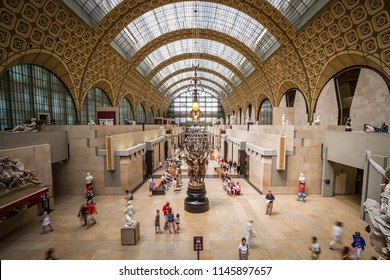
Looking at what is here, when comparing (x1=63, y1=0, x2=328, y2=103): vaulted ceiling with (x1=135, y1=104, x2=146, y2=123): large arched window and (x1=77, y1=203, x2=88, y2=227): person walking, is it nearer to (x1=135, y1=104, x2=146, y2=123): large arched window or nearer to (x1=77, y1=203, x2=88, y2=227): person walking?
(x1=135, y1=104, x2=146, y2=123): large arched window

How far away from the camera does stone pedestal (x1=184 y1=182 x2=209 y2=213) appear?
9422 millimetres

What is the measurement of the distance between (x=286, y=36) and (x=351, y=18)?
6.70 m

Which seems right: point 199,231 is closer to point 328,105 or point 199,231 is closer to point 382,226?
point 382,226

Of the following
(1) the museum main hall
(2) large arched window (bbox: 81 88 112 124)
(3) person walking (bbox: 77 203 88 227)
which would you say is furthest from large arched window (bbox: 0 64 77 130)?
(3) person walking (bbox: 77 203 88 227)

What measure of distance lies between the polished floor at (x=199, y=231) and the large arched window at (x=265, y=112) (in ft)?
66.9

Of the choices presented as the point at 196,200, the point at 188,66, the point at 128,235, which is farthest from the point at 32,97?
the point at 188,66

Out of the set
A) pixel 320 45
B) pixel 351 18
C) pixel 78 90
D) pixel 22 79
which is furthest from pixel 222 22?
pixel 22 79

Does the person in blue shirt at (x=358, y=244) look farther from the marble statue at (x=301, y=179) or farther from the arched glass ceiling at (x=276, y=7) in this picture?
the arched glass ceiling at (x=276, y=7)

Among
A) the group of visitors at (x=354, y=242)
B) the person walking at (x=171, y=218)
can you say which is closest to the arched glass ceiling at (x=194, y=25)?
the group of visitors at (x=354, y=242)

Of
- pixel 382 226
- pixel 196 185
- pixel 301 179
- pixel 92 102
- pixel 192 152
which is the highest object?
pixel 92 102

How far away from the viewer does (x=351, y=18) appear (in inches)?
489

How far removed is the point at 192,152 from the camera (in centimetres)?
1036

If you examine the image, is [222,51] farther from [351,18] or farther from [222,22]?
[351,18]

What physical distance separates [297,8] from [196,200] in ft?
55.7
